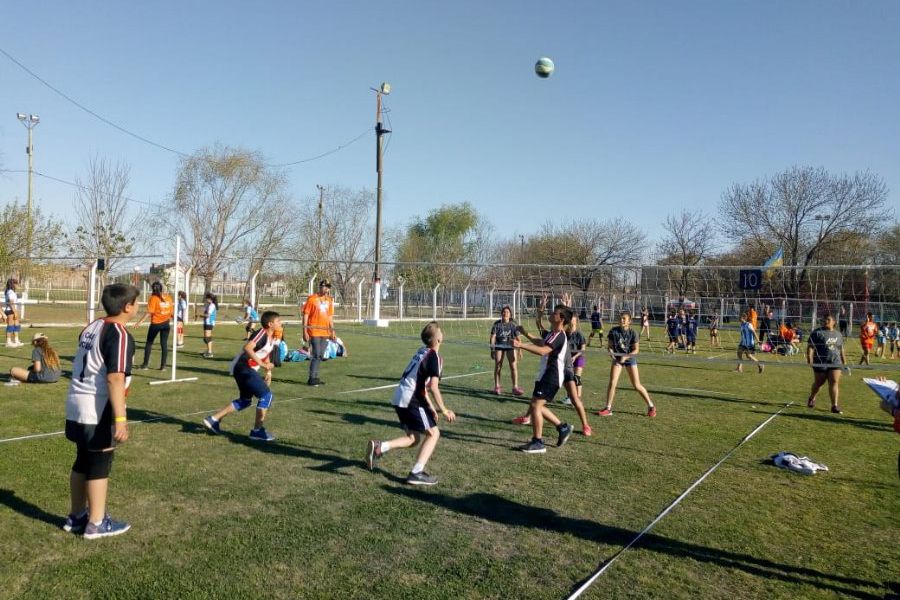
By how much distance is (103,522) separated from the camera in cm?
466

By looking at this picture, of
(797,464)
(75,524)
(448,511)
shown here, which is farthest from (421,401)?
(797,464)

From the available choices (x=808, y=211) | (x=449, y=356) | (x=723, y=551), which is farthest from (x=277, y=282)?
(x=808, y=211)

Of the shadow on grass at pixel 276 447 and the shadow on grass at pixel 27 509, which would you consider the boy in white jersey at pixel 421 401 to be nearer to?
the shadow on grass at pixel 276 447

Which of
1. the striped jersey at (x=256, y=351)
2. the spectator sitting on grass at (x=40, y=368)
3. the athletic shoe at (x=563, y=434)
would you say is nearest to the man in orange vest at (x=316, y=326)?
the striped jersey at (x=256, y=351)

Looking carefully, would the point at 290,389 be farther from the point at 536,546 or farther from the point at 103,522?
the point at 536,546

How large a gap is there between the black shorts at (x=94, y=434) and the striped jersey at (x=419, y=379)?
271 cm

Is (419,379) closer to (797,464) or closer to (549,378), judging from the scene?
(549,378)

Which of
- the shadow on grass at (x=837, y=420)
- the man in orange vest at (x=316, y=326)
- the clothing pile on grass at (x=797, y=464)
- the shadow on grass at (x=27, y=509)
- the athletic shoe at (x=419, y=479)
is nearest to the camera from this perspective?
the shadow on grass at (x=27, y=509)

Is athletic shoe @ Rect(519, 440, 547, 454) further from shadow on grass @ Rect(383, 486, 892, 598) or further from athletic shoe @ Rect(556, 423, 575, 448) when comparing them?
shadow on grass @ Rect(383, 486, 892, 598)

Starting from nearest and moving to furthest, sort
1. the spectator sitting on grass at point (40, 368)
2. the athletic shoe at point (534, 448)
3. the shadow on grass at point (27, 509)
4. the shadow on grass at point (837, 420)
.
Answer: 1. the shadow on grass at point (27, 509)
2. the athletic shoe at point (534, 448)
3. the shadow on grass at point (837, 420)
4. the spectator sitting on grass at point (40, 368)

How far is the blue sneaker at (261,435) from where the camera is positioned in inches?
306

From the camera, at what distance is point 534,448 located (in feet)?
25.3

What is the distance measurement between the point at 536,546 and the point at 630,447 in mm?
3832

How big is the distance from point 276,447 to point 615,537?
14.1 feet
